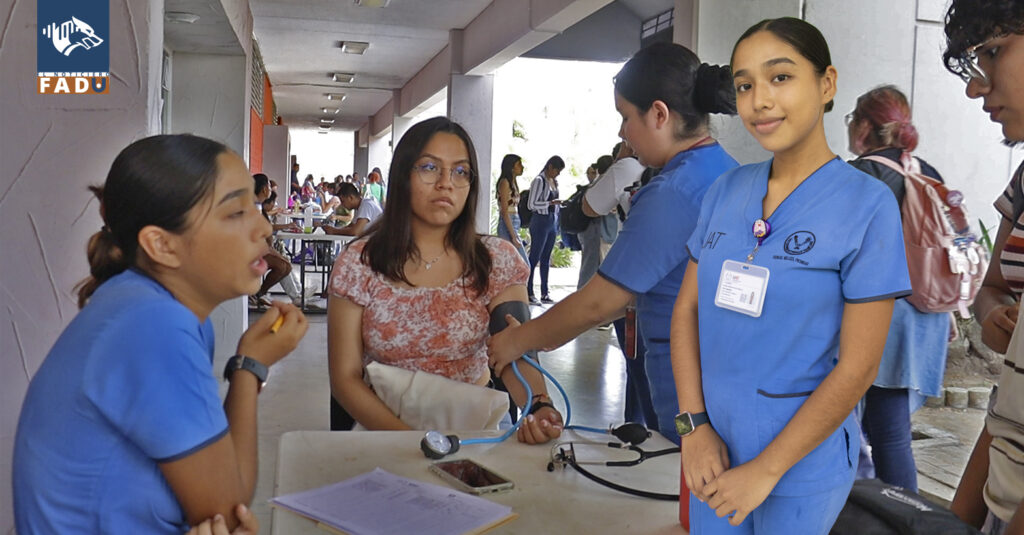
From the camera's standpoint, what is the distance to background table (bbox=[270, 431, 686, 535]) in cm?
125

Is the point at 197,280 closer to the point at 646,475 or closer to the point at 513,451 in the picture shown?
the point at 513,451

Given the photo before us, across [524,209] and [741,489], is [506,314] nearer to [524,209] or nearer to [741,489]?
[741,489]

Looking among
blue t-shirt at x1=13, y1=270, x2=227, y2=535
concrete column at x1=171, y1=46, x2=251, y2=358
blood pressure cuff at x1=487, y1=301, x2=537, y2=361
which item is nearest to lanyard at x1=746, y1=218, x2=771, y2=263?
blue t-shirt at x1=13, y1=270, x2=227, y2=535

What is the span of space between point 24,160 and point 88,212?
0.94ft

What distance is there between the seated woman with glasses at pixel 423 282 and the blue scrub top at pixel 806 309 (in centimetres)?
82

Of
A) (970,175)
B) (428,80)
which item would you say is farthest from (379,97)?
(970,175)

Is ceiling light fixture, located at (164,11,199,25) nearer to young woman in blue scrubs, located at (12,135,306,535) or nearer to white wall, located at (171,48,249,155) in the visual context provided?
white wall, located at (171,48,249,155)

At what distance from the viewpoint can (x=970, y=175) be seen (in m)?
4.61

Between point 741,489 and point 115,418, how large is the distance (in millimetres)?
827

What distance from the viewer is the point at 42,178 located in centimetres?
227

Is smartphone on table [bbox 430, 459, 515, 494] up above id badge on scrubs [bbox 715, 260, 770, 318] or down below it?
below


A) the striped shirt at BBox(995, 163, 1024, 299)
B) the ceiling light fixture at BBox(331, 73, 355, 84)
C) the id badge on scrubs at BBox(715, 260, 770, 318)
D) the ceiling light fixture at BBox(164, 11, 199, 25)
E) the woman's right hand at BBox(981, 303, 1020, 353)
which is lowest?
the woman's right hand at BBox(981, 303, 1020, 353)

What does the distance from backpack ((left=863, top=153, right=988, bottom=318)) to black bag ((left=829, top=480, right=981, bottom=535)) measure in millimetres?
1613

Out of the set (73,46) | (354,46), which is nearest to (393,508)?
(73,46)
